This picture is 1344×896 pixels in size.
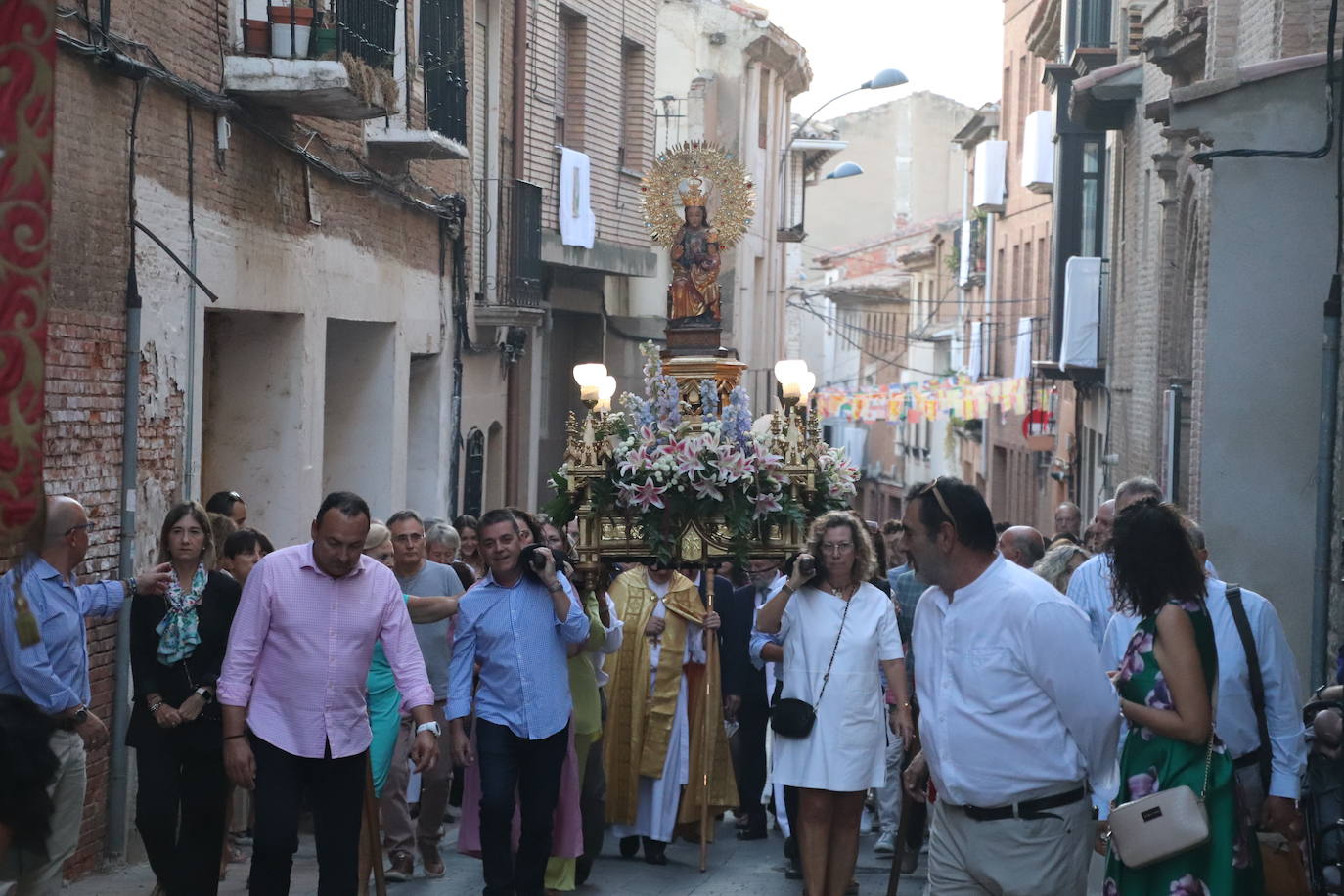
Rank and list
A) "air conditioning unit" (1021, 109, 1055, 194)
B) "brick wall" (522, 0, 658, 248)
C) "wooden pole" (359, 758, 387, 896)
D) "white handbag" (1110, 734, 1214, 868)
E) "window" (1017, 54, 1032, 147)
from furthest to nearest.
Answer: "window" (1017, 54, 1032, 147) < "air conditioning unit" (1021, 109, 1055, 194) < "brick wall" (522, 0, 658, 248) < "wooden pole" (359, 758, 387, 896) < "white handbag" (1110, 734, 1214, 868)

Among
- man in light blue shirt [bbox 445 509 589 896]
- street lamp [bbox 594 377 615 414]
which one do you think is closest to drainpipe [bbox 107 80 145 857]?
man in light blue shirt [bbox 445 509 589 896]

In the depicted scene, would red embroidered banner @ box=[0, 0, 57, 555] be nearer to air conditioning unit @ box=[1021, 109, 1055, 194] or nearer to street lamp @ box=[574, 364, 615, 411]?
street lamp @ box=[574, 364, 615, 411]

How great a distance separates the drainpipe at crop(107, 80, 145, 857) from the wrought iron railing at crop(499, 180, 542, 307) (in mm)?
9538

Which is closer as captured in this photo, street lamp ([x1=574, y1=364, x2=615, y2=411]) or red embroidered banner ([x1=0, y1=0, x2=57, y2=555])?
red embroidered banner ([x1=0, y1=0, x2=57, y2=555])

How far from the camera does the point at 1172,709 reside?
5953 mm

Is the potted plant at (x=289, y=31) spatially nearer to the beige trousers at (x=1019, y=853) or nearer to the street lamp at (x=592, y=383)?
the street lamp at (x=592, y=383)

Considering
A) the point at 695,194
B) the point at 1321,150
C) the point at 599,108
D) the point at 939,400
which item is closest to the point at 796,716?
the point at 1321,150

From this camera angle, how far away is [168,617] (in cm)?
798

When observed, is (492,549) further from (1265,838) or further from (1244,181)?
(1244,181)

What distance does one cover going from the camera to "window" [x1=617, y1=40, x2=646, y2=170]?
82.0 ft

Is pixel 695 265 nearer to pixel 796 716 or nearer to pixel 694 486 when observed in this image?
pixel 694 486

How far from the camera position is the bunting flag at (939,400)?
33.2 meters

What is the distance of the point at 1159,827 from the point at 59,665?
3.96 meters

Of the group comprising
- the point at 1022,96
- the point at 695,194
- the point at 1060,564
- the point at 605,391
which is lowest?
the point at 1060,564
